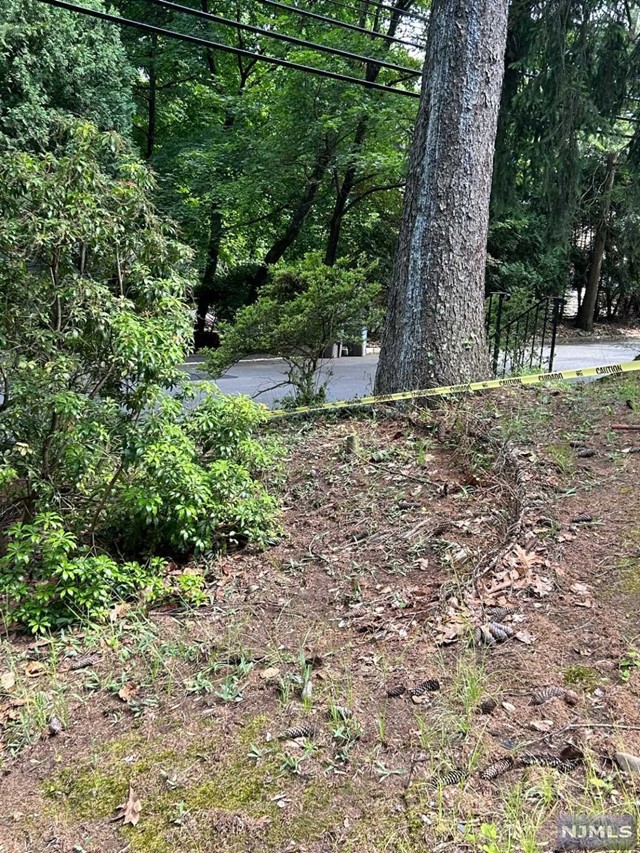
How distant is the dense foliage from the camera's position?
3133 mm

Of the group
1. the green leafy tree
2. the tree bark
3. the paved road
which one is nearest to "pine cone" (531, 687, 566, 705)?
the paved road

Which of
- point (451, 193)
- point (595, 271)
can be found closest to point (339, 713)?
point (451, 193)

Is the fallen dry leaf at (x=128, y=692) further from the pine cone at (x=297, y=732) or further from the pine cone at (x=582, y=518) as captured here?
the pine cone at (x=582, y=518)

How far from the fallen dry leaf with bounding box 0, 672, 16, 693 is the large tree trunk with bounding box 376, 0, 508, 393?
3.43 meters

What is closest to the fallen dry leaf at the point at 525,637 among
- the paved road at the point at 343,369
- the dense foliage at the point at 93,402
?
the dense foliage at the point at 93,402

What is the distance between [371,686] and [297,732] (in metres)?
0.34

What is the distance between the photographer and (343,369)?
12234 millimetres

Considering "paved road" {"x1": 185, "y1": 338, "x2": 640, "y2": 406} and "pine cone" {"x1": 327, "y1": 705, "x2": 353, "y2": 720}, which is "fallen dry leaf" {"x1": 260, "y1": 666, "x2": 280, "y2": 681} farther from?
"paved road" {"x1": 185, "y1": 338, "x2": 640, "y2": 406}

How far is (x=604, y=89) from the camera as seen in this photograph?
24.9 feet

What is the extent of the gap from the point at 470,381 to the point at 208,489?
255cm

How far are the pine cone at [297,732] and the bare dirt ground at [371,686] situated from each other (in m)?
0.02

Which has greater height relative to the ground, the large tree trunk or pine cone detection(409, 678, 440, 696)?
the large tree trunk

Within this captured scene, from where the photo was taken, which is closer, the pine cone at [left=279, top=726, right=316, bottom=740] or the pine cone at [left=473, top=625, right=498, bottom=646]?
the pine cone at [left=279, top=726, right=316, bottom=740]

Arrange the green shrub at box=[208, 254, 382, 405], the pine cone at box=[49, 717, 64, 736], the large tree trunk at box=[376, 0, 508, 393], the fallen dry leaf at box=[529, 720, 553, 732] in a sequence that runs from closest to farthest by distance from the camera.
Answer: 1. the fallen dry leaf at box=[529, 720, 553, 732]
2. the pine cone at box=[49, 717, 64, 736]
3. the large tree trunk at box=[376, 0, 508, 393]
4. the green shrub at box=[208, 254, 382, 405]
